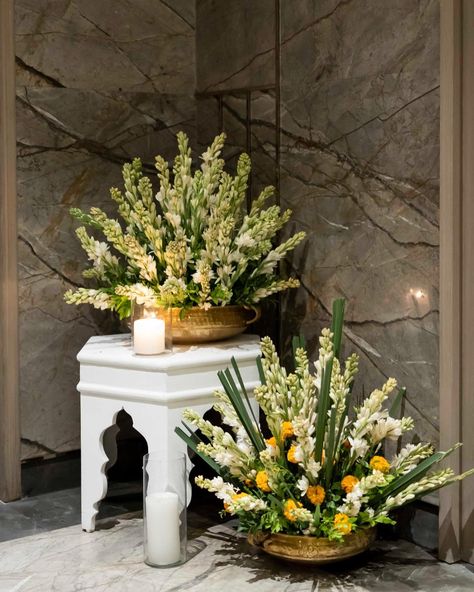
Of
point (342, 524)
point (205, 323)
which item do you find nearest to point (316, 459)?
point (342, 524)

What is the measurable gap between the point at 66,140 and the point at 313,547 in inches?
55.1

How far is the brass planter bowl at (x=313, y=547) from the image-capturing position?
2068mm

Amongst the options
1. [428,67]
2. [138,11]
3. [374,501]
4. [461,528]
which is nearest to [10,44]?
[138,11]

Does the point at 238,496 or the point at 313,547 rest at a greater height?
the point at 238,496

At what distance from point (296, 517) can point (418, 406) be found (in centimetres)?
46

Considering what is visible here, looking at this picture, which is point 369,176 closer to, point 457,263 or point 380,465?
point 457,263

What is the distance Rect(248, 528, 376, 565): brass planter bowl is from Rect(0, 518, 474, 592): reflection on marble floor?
0.05 metres

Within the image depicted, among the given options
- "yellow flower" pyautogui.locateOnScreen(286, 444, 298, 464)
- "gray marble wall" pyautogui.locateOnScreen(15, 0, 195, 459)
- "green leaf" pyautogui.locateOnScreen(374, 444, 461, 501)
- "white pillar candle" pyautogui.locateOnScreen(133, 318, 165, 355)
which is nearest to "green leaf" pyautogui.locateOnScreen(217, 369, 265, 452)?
"yellow flower" pyautogui.locateOnScreen(286, 444, 298, 464)

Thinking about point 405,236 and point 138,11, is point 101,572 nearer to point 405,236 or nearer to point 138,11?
point 405,236

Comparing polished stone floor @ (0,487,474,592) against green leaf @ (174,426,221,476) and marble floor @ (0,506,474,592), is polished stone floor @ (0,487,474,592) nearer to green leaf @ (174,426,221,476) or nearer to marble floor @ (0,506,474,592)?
marble floor @ (0,506,474,592)

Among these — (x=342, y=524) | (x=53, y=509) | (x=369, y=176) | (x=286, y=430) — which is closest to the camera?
(x=342, y=524)

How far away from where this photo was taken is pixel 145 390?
228 cm

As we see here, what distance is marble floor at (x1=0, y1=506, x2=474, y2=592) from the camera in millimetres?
2053

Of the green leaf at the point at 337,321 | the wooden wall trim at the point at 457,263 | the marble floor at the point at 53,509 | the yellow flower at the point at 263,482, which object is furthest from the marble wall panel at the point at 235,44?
the marble floor at the point at 53,509
